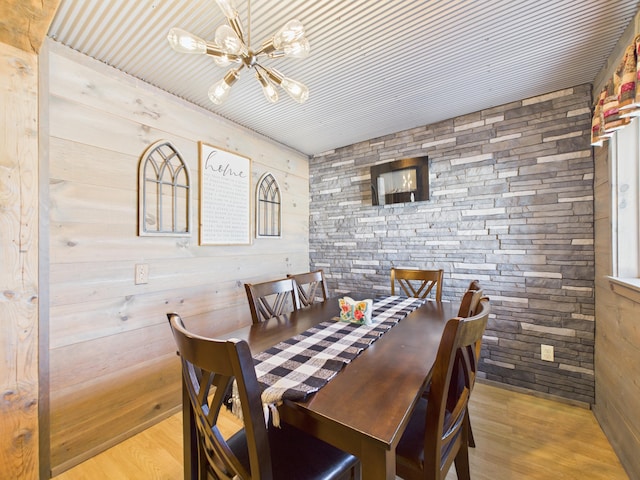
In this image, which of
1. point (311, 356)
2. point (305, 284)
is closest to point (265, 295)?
point (305, 284)

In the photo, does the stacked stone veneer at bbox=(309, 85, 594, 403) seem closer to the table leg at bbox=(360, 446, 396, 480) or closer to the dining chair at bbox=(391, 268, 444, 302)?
the dining chair at bbox=(391, 268, 444, 302)

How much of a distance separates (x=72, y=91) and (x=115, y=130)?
0.25 metres

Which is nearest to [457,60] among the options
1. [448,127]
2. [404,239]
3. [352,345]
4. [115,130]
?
[448,127]

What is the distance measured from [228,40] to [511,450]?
2.54 m

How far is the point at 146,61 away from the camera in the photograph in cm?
165

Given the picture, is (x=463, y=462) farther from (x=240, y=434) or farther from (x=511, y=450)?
(x=240, y=434)

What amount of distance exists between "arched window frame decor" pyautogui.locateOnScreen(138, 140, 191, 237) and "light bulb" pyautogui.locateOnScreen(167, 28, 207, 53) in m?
0.93

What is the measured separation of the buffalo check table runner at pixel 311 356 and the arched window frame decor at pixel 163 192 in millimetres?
1243

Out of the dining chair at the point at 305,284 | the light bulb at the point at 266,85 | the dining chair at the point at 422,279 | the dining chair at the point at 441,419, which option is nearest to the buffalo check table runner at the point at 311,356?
the dining chair at the point at 441,419

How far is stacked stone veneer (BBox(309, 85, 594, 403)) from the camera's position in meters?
1.97

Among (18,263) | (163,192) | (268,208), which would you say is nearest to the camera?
(18,263)

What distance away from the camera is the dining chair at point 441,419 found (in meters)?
0.82

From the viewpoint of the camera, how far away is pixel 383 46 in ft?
5.02

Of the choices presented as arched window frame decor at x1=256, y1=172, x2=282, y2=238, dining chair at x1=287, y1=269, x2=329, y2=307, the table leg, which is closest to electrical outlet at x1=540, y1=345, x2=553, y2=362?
dining chair at x1=287, y1=269, x2=329, y2=307
